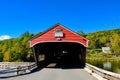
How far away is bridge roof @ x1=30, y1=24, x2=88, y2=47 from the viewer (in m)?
26.2

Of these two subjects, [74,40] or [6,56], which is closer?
[74,40]

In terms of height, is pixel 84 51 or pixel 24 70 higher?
pixel 84 51

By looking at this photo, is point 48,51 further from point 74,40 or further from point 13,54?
point 13,54

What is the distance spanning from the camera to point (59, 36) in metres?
26.2

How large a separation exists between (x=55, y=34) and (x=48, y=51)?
17.0 m

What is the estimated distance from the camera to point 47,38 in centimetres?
A: 2659

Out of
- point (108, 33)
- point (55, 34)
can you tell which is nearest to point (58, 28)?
point (55, 34)

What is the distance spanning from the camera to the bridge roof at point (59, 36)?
86.0 ft

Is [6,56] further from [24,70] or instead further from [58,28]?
[24,70]

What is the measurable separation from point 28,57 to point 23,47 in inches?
140

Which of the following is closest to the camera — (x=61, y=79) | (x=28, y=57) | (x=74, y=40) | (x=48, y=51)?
(x=61, y=79)

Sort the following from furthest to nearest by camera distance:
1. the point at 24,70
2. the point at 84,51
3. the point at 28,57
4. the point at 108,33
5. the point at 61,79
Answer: the point at 108,33
the point at 28,57
the point at 84,51
the point at 24,70
the point at 61,79

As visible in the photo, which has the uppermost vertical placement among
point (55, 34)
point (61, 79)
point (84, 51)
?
point (55, 34)

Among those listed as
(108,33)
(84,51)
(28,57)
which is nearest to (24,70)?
(84,51)
